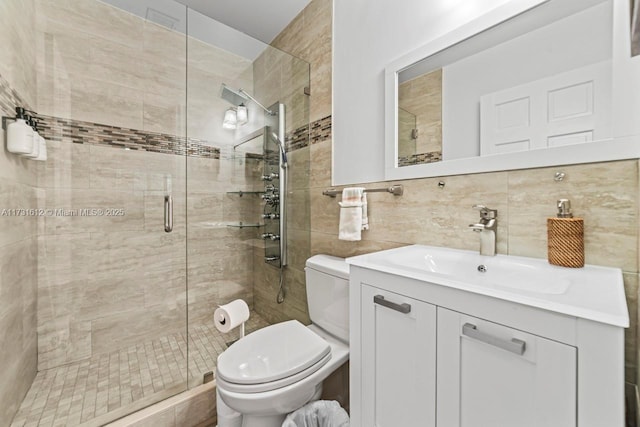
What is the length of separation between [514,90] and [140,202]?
206cm

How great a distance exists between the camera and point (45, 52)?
60.9 inches

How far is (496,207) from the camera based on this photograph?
102 cm

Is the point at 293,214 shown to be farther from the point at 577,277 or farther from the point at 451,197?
the point at 577,277

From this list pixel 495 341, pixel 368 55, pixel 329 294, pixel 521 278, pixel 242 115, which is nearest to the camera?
pixel 495 341

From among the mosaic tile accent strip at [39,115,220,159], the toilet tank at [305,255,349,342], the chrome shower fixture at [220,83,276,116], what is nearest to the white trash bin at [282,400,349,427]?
the toilet tank at [305,255,349,342]

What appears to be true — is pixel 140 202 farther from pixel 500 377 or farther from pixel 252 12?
pixel 500 377


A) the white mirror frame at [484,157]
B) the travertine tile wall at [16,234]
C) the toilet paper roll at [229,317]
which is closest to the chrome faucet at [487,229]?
the white mirror frame at [484,157]

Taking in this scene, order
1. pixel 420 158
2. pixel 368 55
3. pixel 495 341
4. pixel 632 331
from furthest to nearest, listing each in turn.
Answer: pixel 368 55 → pixel 420 158 → pixel 632 331 → pixel 495 341

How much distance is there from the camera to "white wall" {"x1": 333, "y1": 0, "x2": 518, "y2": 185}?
123 centimetres

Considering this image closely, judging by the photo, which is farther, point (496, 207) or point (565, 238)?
point (496, 207)

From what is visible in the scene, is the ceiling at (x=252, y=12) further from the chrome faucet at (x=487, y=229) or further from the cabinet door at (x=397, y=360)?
the cabinet door at (x=397, y=360)

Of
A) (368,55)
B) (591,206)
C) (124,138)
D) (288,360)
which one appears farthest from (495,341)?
(124,138)

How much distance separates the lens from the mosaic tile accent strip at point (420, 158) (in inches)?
47.6

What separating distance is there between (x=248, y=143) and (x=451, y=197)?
4.41 feet
